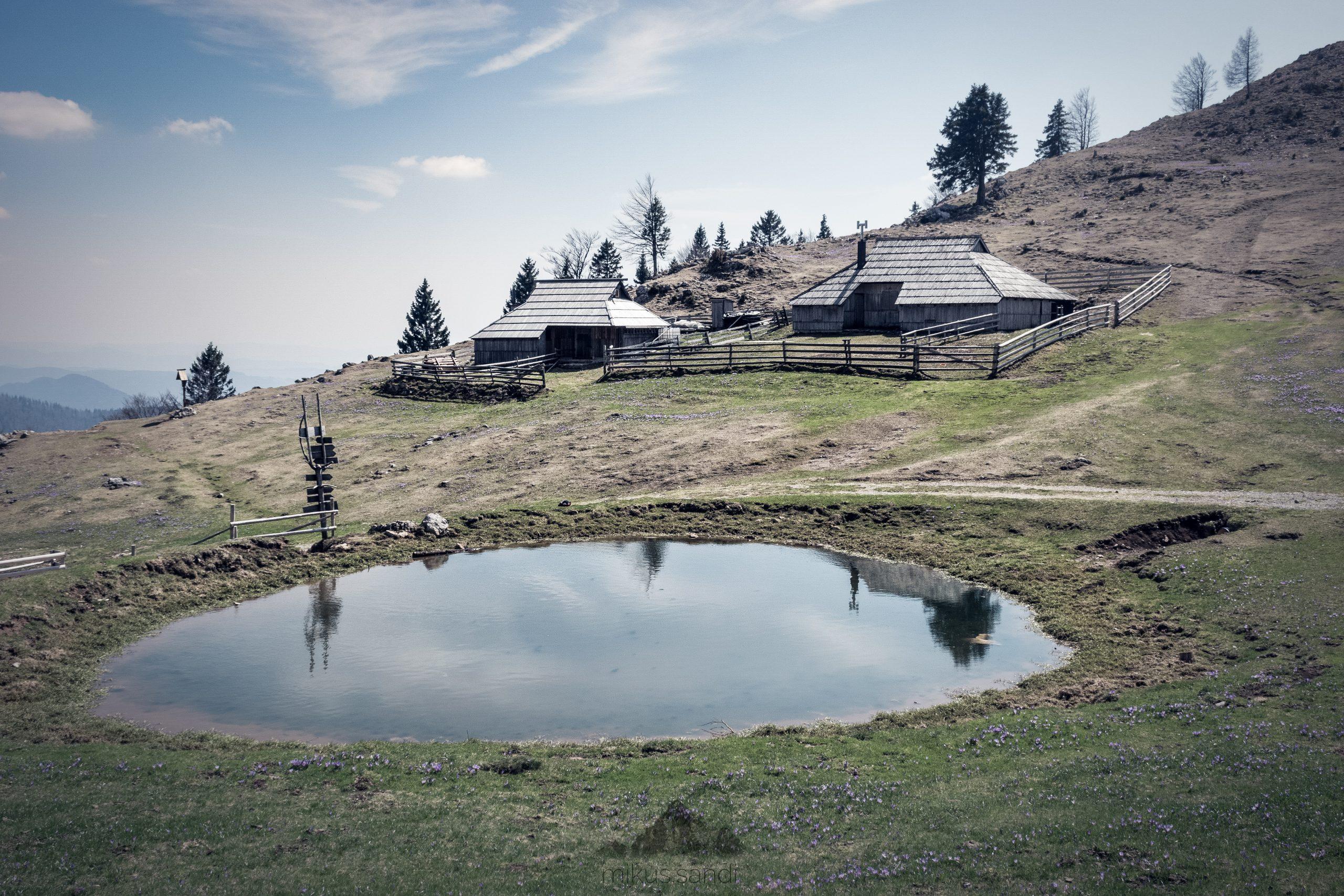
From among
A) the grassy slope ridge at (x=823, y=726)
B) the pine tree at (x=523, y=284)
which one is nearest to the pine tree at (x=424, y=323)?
the pine tree at (x=523, y=284)

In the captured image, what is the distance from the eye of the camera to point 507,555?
28.6 meters

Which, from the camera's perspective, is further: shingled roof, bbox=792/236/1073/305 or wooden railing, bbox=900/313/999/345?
shingled roof, bbox=792/236/1073/305

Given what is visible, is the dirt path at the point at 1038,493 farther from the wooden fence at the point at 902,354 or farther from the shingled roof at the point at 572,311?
the shingled roof at the point at 572,311

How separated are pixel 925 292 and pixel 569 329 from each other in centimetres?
2816

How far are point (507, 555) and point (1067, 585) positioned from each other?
1806cm

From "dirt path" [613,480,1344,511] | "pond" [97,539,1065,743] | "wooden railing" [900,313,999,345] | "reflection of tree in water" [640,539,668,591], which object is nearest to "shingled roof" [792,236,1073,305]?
"wooden railing" [900,313,999,345]

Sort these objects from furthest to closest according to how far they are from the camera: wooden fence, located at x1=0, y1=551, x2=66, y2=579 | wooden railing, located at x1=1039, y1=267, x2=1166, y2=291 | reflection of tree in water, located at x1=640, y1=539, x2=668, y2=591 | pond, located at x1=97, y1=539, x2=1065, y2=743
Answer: wooden railing, located at x1=1039, y1=267, x2=1166, y2=291 → reflection of tree in water, located at x1=640, y1=539, x2=668, y2=591 → wooden fence, located at x1=0, y1=551, x2=66, y2=579 → pond, located at x1=97, y1=539, x2=1065, y2=743

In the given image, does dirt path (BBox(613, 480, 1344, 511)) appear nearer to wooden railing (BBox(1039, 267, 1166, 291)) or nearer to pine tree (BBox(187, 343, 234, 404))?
wooden railing (BBox(1039, 267, 1166, 291))

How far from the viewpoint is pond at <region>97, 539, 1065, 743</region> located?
1609cm

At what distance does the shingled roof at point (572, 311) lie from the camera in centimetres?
6481

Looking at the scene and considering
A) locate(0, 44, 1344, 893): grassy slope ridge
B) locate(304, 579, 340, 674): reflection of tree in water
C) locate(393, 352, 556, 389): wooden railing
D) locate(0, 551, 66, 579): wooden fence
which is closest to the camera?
locate(0, 44, 1344, 893): grassy slope ridge

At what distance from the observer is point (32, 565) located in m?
23.1

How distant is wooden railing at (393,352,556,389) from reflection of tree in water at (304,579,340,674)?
30.2 metres

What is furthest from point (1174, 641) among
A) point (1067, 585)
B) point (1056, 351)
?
point (1056, 351)
